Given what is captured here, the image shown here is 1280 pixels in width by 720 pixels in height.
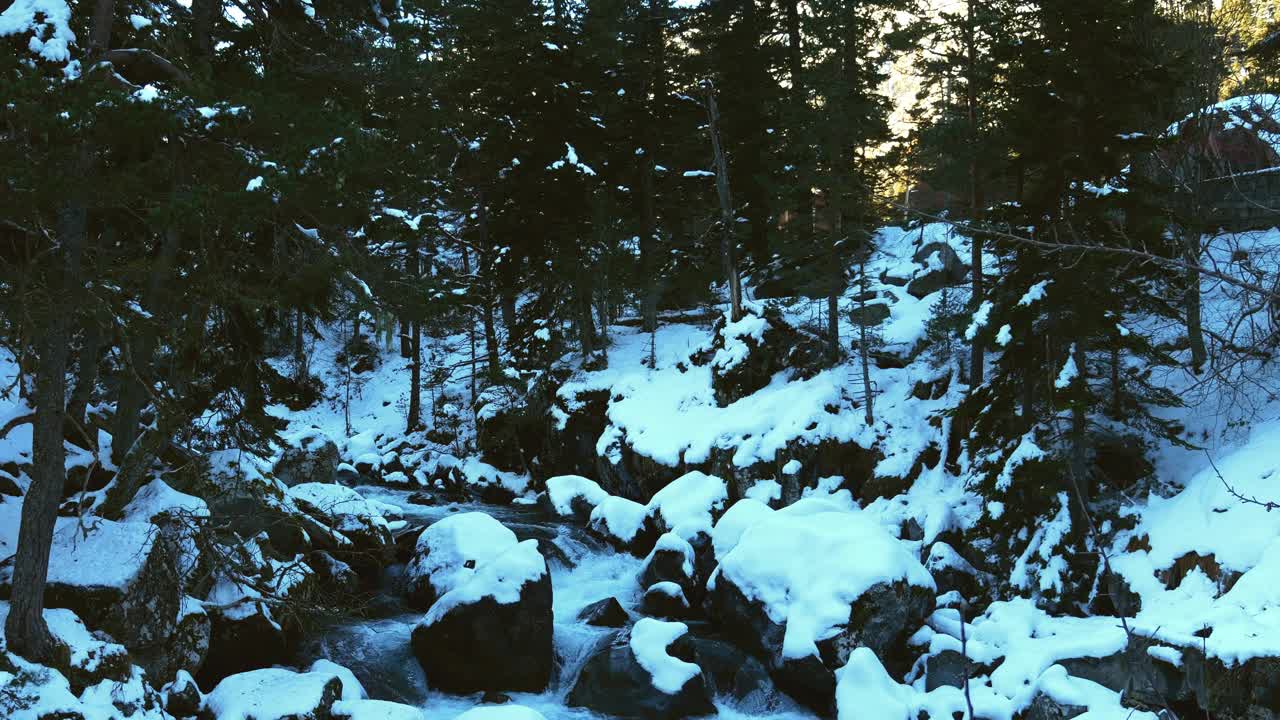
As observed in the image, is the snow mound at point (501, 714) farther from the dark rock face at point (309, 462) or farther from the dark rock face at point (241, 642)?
the dark rock face at point (309, 462)

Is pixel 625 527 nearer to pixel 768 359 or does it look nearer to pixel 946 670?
pixel 768 359

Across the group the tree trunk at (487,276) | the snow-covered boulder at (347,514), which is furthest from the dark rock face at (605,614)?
the tree trunk at (487,276)

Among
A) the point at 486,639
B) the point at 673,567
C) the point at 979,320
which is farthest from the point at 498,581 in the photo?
the point at 979,320

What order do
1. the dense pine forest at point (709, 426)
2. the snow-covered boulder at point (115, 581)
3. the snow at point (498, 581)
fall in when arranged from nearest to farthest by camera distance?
the dense pine forest at point (709, 426), the snow-covered boulder at point (115, 581), the snow at point (498, 581)

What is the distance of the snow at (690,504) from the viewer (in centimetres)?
1625

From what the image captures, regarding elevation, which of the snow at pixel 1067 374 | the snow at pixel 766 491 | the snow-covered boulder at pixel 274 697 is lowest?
the snow-covered boulder at pixel 274 697

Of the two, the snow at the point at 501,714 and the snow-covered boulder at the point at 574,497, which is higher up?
the snow-covered boulder at the point at 574,497

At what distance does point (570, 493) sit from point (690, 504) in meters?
4.70

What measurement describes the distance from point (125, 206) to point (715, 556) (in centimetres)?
1050

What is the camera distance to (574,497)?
20719mm

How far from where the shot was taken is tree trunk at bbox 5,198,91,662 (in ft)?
25.4

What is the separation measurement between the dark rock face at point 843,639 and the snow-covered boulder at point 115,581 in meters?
7.74

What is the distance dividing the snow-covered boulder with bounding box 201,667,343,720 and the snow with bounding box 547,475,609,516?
432 inches

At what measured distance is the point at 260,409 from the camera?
1248 centimetres
